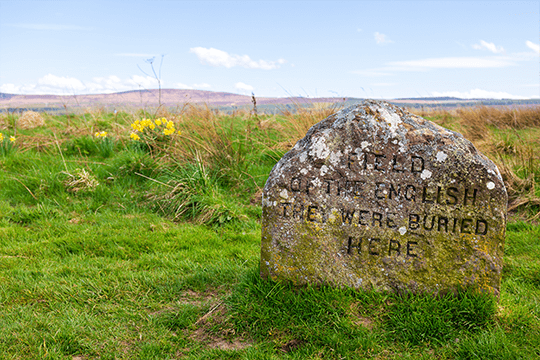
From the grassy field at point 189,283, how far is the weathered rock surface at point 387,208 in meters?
0.20

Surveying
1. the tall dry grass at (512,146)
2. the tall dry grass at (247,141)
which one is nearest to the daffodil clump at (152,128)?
the tall dry grass at (247,141)

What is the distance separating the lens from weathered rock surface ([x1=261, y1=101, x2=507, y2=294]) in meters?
2.94

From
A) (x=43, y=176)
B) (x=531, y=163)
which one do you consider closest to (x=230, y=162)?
(x=43, y=176)

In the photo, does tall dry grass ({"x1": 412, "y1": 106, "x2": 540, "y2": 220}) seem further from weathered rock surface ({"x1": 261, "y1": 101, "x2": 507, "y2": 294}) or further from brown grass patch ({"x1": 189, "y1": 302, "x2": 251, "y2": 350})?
brown grass patch ({"x1": 189, "y1": 302, "x2": 251, "y2": 350})

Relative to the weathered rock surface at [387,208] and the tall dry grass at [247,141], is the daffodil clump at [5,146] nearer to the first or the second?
the tall dry grass at [247,141]

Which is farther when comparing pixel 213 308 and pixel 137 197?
pixel 137 197

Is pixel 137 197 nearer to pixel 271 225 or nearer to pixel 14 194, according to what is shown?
pixel 14 194

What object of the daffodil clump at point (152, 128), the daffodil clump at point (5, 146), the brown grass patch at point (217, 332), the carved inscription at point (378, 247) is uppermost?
the daffodil clump at point (152, 128)

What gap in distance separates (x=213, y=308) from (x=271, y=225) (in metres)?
0.86

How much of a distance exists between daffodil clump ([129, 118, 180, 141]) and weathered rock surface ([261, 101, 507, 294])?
399cm

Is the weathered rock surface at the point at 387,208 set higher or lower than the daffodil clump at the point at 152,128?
lower

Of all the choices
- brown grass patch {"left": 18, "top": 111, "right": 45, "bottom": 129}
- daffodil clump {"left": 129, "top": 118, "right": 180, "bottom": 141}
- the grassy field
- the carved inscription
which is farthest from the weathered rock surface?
brown grass patch {"left": 18, "top": 111, "right": 45, "bottom": 129}

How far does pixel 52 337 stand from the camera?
2.96 meters

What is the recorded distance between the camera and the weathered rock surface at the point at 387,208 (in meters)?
2.94
